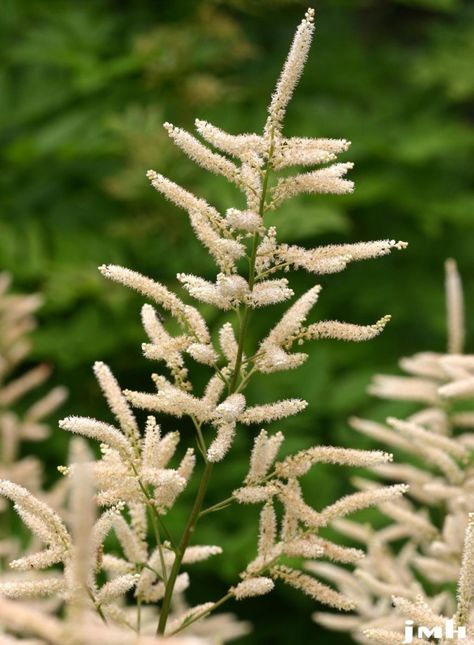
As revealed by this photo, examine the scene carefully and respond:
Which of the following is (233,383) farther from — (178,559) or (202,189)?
(202,189)

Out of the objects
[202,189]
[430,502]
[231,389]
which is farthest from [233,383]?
[202,189]

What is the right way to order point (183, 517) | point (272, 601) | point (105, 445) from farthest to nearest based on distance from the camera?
1. point (272, 601)
2. point (183, 517)
3. point (105, 445)

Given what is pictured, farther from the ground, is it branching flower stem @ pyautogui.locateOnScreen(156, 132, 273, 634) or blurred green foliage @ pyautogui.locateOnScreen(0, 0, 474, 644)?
blurred green foliage @ pyautogui.locateOnScreen(0, 0, 474, 644)

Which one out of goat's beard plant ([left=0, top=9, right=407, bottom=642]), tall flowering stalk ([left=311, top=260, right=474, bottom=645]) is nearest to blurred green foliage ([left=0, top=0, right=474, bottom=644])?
tall flowering stalk ([left=311, top=260, right=474, bottom=645])

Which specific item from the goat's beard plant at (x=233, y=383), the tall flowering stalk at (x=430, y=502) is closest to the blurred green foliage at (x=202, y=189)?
the tall flowering stalk at (x=430, y=502)

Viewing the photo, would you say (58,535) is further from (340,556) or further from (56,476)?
(56,476)

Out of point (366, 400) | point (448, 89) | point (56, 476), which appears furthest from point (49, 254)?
point (448, 89)

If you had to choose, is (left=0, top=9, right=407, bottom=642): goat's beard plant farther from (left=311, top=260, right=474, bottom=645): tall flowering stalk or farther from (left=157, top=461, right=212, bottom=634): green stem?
(left=311, top=260, right=474, bottom=645): tall flowering stalk

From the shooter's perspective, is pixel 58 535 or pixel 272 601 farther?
pixel 272 601
